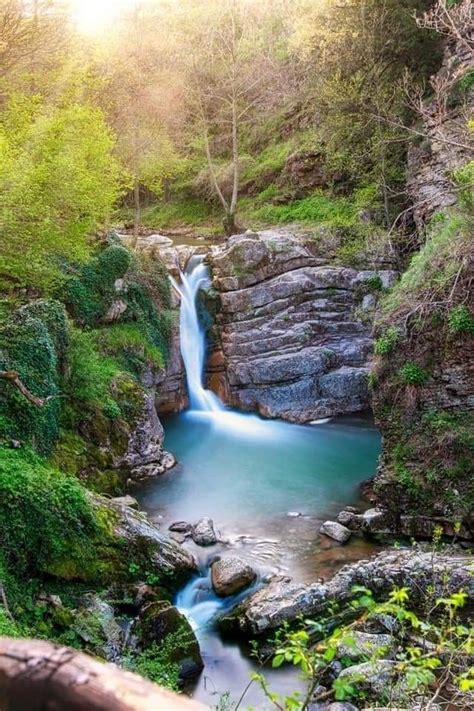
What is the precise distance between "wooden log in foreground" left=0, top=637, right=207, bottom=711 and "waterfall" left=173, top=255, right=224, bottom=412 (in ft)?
53.0

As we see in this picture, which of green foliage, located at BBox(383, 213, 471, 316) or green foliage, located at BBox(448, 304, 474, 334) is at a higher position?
green foliage, located at BBox(383, 213, 471, 316)

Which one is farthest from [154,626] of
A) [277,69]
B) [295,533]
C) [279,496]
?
[277,69]

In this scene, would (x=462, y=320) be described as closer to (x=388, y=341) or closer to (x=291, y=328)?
(x=388, y=341)

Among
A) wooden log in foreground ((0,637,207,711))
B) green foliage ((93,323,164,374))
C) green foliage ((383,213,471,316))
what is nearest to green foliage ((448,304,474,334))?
green foliage ((383,213,471,316))

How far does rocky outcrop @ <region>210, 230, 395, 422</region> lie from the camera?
16984 millimetres

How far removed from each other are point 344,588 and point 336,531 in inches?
76.2

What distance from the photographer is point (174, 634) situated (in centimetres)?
698

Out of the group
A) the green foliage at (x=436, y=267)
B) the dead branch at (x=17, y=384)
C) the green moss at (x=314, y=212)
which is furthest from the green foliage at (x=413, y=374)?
the green moss at (x=314, y=212)

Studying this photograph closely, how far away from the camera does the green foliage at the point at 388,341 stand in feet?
34.5

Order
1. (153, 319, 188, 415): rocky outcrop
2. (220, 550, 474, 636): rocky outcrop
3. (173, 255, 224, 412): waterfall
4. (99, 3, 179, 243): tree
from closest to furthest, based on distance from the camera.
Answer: (220, 550, 474, 636): rocky outcrop
(153, 319, 188, 415): rocky outcrop
(173, 255, 224, 412): waterfall
(99, 3, 179, 243): tree

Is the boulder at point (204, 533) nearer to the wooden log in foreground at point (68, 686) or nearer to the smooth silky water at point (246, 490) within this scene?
the smooth silky water at point (246, 490)

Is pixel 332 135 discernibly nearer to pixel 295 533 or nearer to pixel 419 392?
pixel 419 392

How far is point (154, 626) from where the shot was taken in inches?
281

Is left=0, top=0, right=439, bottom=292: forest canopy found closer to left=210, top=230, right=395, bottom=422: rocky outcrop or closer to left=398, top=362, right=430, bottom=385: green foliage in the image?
left=210, top=230, right=395, bottom=422: rocky outcrop
